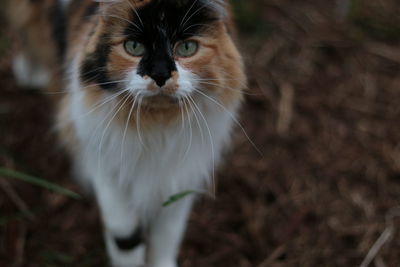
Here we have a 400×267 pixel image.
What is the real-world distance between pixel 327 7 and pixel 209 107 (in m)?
2.42

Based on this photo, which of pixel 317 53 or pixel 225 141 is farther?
pixel 317 53

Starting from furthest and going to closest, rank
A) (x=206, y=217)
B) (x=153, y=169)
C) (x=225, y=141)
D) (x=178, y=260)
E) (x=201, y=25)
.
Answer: (x=206, y=217), (x=178, y=260), (x=225, y=141), (x=153, y=169), (x=201, y=25)

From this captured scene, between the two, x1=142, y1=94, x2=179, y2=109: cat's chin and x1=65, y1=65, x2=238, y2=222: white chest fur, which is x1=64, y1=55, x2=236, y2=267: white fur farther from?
x1=142, y1=94, x2=179, y2=109: cat's chin

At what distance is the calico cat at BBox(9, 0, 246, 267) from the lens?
1.62 m

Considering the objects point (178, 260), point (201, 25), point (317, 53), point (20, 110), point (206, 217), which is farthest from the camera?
point (317, 53)

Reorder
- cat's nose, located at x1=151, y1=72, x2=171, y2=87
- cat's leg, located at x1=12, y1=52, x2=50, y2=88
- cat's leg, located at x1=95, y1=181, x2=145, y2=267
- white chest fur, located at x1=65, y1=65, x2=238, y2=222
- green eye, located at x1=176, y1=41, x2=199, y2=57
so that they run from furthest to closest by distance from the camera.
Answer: cat's leg, located at x1=12, y1=52, x2=50, y2=88 → cat's leg, located at x1=95, y1=181, x2=145, y2=267 → white chest fur, located at x1=65, y1=65, x2=238, y2=222 → green eye, located at x1=176, y1=41, x2=199, y2=57 → cat's nose, located at x1=151, y1=72, x2=171, y2=87

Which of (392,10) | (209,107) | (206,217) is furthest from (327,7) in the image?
(209,107)

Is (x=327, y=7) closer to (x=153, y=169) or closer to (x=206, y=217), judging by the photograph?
(x=206, y=217)

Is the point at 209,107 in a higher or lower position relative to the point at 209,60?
lower

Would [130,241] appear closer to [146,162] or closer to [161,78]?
[146,162]

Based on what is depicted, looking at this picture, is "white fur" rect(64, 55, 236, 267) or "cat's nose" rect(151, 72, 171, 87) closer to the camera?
"cat's nose" rect(151, 72, 171, 87)

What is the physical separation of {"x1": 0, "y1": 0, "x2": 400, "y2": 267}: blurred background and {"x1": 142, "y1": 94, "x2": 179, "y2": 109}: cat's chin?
78cm

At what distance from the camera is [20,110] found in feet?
10.3

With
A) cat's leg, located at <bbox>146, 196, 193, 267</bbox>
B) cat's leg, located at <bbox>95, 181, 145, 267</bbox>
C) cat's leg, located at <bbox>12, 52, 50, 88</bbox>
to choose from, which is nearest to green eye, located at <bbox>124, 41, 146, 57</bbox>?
cat's leg, located at <bbox>95, 181, 145, 267</bbox>
